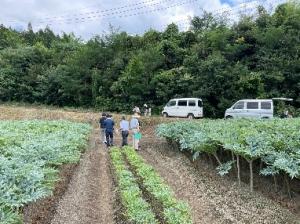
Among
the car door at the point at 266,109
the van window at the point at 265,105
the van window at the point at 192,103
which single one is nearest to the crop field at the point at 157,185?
the car door at the point at 266,109

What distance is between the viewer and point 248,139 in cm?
1093

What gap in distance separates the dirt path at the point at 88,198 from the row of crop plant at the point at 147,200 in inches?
14.6

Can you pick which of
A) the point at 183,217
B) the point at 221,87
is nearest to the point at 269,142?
the point at 183,217

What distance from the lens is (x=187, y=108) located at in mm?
29578

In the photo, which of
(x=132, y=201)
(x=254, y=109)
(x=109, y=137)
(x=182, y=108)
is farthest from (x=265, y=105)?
(x=132, y=201)

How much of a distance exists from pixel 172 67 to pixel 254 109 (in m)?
11.3

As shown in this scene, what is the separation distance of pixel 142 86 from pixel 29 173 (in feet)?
89.7

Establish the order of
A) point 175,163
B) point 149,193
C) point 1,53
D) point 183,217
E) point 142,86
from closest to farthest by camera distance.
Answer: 1. point 183,217
2. point 149,193
3. point 175,163
4. point 142,86
5. point 1,53

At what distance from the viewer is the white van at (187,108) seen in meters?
29.4

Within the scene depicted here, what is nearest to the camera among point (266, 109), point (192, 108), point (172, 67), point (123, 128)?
point (123, 128)

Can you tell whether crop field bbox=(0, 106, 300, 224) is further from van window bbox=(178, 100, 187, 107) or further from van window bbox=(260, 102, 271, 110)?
van window bbox=(178, 100, 187, 107)

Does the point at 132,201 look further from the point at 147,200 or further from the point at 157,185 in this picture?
the point at 157,185

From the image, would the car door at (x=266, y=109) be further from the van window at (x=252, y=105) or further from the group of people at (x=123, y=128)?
the group of people at (x=123, y=128)

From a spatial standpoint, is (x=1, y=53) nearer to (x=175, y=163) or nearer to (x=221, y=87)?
(x=221, y=87)
